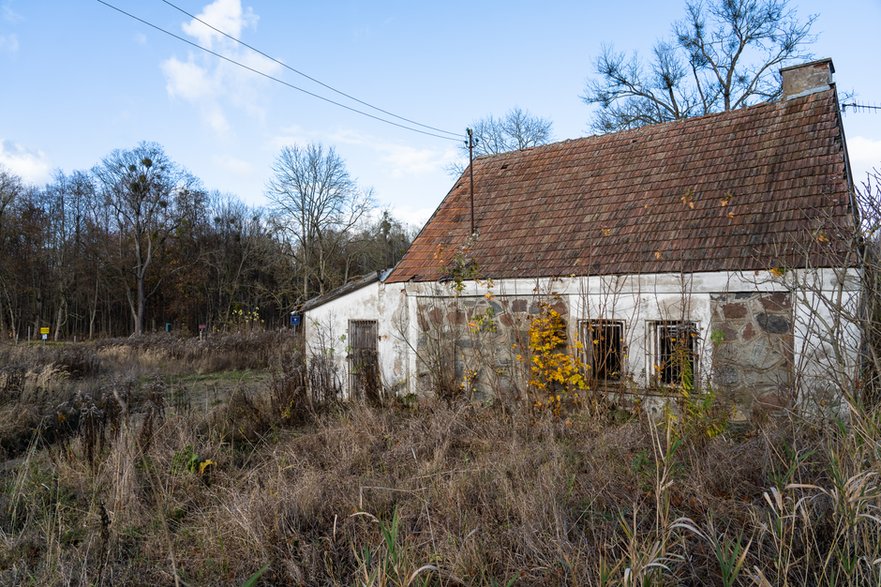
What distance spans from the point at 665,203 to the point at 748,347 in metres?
2.59

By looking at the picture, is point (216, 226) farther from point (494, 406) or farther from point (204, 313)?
point (494, 406)

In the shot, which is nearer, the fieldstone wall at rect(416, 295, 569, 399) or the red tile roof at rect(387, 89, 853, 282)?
the red tile roof at rect(387, 89, 853, 282)

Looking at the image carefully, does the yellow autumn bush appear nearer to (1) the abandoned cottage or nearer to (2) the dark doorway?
(1) the abandoned cottage

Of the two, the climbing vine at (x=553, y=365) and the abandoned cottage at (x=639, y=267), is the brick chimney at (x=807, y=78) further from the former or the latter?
the climbing vine at (x=553, y=365)

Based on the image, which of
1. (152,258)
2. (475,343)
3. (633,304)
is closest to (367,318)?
(475,343)

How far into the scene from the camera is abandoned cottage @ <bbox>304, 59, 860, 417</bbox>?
6.61 metres

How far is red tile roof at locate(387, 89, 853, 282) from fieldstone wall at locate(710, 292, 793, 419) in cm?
46

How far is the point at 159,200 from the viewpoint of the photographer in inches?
1337

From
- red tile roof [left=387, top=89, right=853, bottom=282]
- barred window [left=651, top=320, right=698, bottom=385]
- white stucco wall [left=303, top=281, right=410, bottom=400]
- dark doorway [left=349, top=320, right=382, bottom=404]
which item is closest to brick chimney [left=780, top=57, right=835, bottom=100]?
red tile roof [left=387, top=89, right=853, bottom=282]

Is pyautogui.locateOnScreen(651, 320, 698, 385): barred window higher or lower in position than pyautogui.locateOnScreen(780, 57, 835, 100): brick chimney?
lower

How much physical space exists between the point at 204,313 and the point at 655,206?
1375 inches

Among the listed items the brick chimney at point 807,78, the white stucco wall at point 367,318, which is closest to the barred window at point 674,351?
the white stucco wall at point 367,318

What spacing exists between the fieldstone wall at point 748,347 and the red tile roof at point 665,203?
0.46 m

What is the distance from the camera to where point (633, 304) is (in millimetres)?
7445
